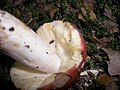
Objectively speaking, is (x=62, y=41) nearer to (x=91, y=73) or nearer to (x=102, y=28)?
(x=91, y=73)

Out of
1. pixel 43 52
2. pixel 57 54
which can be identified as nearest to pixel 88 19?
pixel 57 54

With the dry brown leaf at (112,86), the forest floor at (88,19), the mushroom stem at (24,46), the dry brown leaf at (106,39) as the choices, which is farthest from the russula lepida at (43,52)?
the dry brown leaf at (106,39)

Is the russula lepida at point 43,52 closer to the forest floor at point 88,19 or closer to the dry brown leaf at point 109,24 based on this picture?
the forest floor at point 88,19

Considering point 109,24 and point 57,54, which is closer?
point 57,54

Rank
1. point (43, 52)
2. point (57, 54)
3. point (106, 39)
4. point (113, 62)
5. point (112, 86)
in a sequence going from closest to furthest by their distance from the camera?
point (43, 52) → point (57, 54) → point (112, 86) → point (113, 62) → point (106, 39)

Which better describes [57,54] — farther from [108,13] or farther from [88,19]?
[108,13]

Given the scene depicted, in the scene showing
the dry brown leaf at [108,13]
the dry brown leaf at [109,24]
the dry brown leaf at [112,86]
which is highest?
the dry brown leaf at [108,13]

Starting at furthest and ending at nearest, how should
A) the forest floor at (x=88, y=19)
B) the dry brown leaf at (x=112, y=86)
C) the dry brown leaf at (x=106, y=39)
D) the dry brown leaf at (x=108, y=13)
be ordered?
the dry brown leaf at (x=108, y=13), the dry brown leaf at (x=106, y=39), the forest floor at (x=88, y=19), the dry brown leaf at (x=112, y=86)
